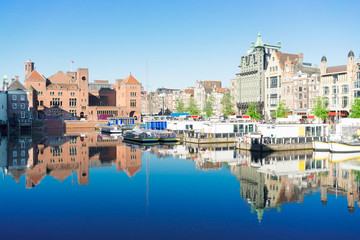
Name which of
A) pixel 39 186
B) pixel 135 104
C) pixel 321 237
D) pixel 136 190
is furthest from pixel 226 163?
pixel 135 104

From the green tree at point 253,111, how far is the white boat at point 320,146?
53.6 metres

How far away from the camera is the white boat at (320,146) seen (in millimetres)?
57659

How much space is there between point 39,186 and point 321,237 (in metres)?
26.1

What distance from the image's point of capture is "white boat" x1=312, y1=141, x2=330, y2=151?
2270 inches

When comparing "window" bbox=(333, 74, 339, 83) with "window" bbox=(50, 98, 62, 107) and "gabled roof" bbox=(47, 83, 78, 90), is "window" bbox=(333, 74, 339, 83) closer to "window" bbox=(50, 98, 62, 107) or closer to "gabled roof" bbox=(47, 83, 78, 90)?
"gabled roof" bbox=(47, 83, 78, 90)

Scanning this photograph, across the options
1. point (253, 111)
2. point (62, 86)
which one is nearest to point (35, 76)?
point (62, 86)

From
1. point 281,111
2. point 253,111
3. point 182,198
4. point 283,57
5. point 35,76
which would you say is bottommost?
point 182,198

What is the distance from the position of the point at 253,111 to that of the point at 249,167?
7151 cm

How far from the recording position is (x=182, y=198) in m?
29.9

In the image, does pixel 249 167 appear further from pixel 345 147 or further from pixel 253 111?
pixel 253 111

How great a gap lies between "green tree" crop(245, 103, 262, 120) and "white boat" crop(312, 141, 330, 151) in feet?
176

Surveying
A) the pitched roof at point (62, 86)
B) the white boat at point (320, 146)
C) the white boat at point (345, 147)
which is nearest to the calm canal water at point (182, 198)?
the white boat at point (345, 147)

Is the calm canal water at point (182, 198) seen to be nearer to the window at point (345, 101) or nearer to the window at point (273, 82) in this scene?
the window at point (345, 101)

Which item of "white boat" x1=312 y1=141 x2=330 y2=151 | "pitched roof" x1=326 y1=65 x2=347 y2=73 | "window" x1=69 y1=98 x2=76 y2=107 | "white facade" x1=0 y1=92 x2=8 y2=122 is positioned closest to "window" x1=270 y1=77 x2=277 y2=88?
"pitched roof" x1=326 y1=65 x2=347 y2=73
